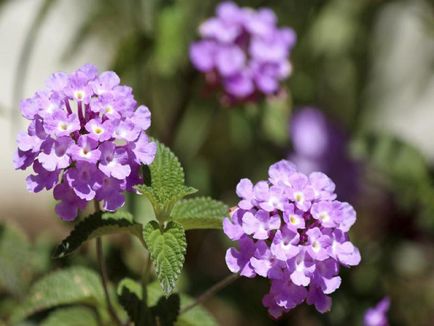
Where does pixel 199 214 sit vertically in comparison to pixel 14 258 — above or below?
above

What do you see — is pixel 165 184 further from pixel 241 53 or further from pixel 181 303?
pixel 241 53

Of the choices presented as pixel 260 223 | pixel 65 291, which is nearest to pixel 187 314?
pixel 65 291

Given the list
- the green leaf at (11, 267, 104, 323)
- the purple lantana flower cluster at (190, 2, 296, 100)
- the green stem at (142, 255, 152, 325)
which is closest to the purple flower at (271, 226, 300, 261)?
the green stem at (142, 255, 152, 325)

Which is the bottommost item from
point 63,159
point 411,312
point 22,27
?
point 411,312

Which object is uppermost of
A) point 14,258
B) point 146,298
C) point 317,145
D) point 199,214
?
point 199,214

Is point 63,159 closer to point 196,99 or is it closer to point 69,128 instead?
point 69,128

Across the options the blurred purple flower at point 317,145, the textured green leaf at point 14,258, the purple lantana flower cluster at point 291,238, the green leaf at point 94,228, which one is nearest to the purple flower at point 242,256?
the purple lantana flower cluster at point 291,238

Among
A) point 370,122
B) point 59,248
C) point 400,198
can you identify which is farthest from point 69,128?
point 370,122
